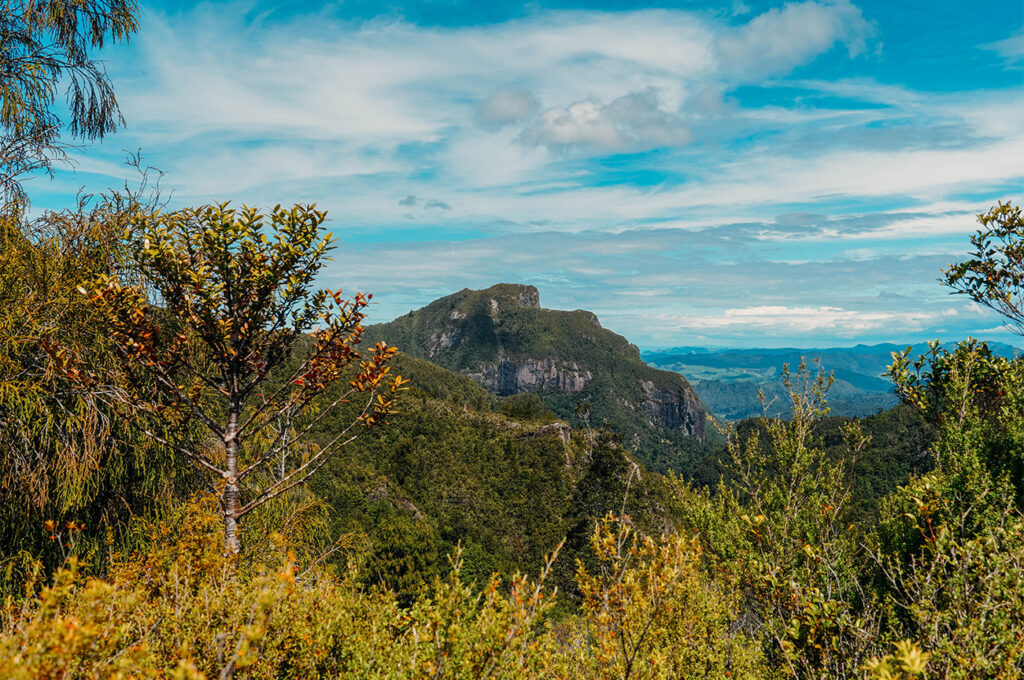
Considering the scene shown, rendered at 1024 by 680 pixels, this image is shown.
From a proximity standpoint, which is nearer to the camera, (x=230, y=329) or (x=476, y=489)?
(x=230, y=329)

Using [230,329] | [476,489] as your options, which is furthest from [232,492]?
[476,489]

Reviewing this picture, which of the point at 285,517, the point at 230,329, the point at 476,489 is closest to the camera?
the point at 230,329

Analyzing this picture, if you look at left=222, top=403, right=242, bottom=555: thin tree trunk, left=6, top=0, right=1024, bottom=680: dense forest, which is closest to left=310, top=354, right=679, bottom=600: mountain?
left=6, top=0, right=1024, bottom=680: dense forest

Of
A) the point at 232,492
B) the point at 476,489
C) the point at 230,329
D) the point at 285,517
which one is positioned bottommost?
the point at 476,489

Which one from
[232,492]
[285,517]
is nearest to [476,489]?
[285,517]

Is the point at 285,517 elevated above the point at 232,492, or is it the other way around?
the point at 232,492

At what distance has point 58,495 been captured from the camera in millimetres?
6906

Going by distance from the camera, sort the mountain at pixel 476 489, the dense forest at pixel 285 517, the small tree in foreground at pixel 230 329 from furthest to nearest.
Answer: the mountain at pixel 476 489 < the small tree in foreground at pixel 230 329 < the dense forest at pixel 285 517

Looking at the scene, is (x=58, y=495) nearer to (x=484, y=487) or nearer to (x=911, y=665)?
(x=911, y=665)

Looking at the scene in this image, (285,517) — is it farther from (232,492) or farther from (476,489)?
(476,489)

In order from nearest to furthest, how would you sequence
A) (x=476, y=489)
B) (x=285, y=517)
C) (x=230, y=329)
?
(x=230, y=329)
(x=285, y=517)
(x=476, y=489)

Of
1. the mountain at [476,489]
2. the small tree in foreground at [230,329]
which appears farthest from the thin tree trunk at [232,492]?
the mountain at [476,489]

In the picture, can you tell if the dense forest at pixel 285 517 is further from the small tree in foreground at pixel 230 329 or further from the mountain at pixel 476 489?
the mountain at pixel 476 489

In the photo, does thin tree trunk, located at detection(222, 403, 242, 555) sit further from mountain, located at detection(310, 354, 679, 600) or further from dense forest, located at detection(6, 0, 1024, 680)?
mountain, located at detection(310, 354, 679, 600)
